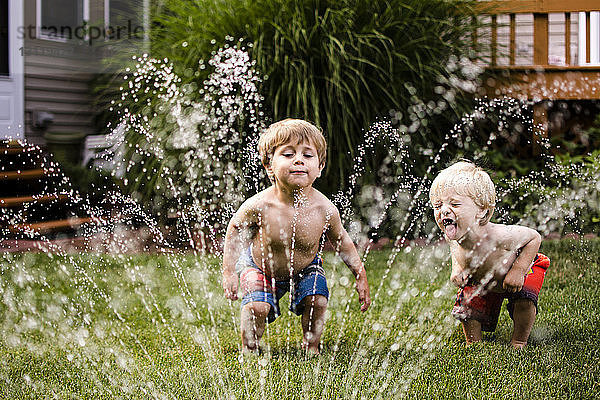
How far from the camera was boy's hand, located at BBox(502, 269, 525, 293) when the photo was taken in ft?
7.53

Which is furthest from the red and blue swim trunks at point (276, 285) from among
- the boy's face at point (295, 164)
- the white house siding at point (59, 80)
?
the white house siding at point (59, 80)

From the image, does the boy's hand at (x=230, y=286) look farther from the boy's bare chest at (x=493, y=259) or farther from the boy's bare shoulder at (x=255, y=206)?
the boy's bare chest at (x=493, y=259)

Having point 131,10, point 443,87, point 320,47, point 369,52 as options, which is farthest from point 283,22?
point 131,10

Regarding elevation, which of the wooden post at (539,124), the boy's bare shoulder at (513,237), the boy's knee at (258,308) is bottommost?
the boy's knee at (258,308)

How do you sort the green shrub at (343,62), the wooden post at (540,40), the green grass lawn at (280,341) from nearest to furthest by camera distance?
the green grass lawn at (280,341) → the green shrub at (343,62) → the wooden post at (540,40)

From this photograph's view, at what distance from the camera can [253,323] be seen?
7.86 feet

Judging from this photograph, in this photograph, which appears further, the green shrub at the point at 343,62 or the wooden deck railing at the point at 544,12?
the wooden deck railing at the point at 544,12

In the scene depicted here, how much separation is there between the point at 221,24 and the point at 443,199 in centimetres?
336

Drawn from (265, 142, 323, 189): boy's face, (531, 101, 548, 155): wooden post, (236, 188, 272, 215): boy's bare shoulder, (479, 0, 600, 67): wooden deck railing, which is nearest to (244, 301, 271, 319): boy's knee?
(236, 188, 272, 215): boy's bare shoulder

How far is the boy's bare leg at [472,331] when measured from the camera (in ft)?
8.32

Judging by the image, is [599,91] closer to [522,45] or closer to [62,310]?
[522,45]

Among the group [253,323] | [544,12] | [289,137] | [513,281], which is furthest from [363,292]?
[544,12]

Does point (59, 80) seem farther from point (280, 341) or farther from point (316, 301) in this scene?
point (316, 301)

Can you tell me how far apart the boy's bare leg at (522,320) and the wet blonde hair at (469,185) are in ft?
1.25
